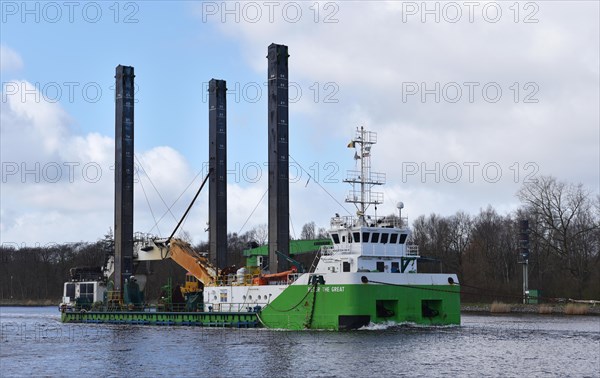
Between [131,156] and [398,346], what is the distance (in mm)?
33349

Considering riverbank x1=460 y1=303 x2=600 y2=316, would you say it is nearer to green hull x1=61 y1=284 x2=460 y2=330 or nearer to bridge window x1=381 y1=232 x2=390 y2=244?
green hull x1=61 y1=284 x2=460 y2=330

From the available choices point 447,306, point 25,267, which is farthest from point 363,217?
point 25,267

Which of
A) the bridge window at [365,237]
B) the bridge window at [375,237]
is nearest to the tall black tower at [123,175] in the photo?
the bridge window at [365,237]

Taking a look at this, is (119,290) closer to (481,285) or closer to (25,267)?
(481,285)

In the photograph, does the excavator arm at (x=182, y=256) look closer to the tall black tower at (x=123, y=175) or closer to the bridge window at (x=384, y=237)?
the tall black tower at (x=123, y=175)

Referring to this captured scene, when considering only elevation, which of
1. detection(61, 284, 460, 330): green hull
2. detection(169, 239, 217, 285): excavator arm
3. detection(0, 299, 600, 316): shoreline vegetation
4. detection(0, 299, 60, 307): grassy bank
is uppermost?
detection(169, 239, 217, 285): excavator arm

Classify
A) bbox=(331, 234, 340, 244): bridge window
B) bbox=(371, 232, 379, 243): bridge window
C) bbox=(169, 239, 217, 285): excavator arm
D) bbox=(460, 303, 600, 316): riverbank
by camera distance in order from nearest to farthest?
1. bbox=(371, 232, 379, 243): bridge window
2. bbox=(331, 234, 340, 244): bridge window
3. bbox=(169, 239, 217, 285): excavator arm
4. bbox=(460, 303, 600, 316): riverbank

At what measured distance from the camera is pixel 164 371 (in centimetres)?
3170

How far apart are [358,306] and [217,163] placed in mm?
24348

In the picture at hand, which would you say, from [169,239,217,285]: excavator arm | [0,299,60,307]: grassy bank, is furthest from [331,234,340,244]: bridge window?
[0,299,60,307]: grassy bank

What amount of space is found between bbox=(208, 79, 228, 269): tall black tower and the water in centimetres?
1329

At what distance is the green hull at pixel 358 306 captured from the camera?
136 feet

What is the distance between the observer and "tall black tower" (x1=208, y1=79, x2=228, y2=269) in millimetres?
61156

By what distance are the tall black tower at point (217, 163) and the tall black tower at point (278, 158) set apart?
29.0ft
